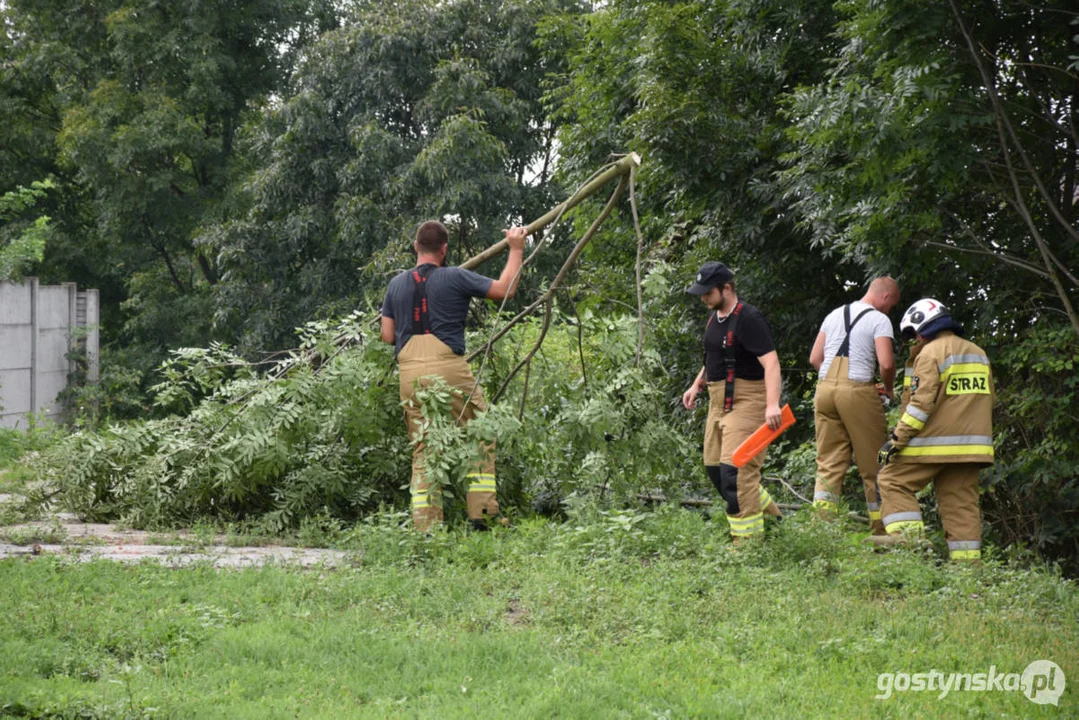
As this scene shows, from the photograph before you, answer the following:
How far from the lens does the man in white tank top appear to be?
7.76 meters

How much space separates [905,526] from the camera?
729 centimetres

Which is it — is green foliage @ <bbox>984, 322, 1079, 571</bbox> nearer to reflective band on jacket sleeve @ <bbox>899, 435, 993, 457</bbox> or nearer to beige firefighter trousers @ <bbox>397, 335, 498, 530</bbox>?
reflective band on jacket sleeve @ <bbox>899, 435, 993, 457</bbox>

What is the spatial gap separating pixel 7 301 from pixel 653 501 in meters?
14.1

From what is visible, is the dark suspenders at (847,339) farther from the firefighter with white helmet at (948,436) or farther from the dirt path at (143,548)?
the dirt path at (143,548)

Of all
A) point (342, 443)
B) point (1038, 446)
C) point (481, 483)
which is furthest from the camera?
point (342, 443)

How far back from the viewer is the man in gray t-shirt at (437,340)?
299 inches

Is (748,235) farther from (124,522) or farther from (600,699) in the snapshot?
(600,699)

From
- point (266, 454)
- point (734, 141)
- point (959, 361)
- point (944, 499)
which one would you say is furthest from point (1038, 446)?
point (266, 454)

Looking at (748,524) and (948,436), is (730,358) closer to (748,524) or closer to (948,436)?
(748,524)

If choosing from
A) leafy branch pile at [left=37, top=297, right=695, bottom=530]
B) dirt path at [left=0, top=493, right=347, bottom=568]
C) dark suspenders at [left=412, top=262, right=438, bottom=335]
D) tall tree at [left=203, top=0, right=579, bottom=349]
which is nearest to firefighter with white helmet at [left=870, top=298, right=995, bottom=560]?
leafy branch pile at [left=37, top=297, right=695, bottom=530]

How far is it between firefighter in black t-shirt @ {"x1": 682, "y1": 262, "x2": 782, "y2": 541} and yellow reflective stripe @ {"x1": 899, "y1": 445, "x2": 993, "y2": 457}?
0.97 m

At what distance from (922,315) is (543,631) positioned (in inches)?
142

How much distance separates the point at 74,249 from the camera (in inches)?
1148

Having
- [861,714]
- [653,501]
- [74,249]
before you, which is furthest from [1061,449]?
[74,249]
